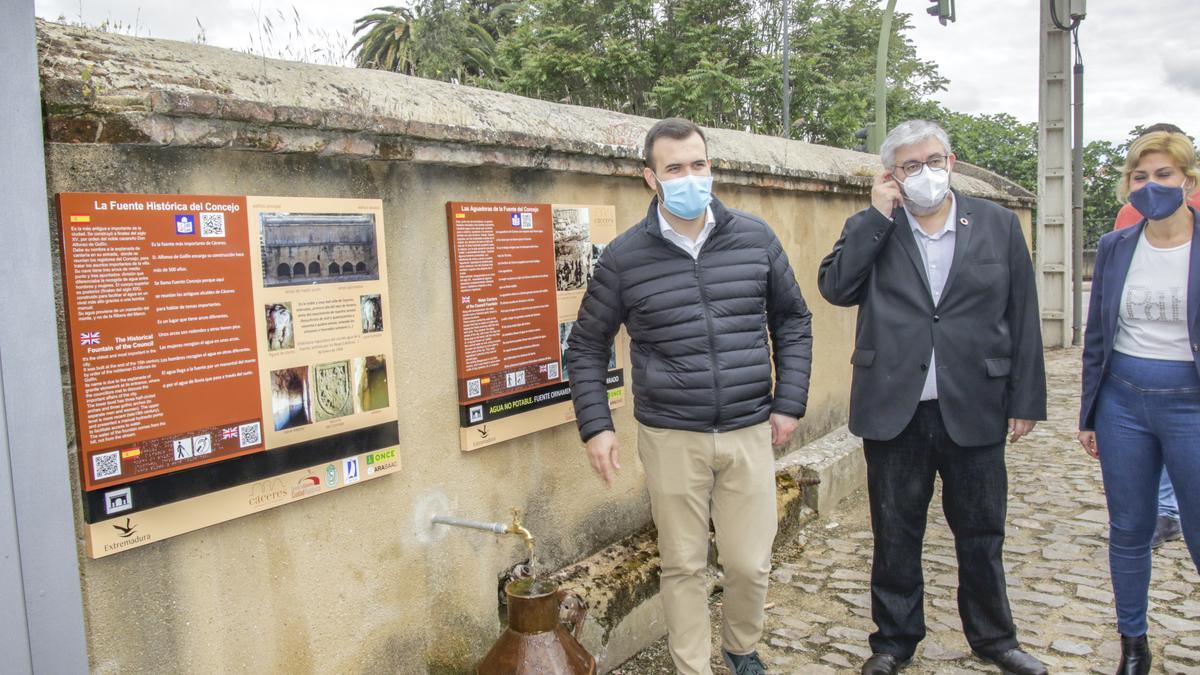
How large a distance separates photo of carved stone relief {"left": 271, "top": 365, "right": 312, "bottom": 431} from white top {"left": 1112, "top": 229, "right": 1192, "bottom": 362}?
2879 millimetres


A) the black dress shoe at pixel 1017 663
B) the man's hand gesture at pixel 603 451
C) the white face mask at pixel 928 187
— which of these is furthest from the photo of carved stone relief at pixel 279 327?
the black dress shoe at pixel 1017 663

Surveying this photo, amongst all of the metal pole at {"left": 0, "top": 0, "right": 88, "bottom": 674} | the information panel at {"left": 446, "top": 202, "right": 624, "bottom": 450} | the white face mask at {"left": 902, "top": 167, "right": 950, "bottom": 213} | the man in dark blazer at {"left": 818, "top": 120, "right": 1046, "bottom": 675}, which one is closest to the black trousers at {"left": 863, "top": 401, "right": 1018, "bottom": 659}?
the man in dark blazer at {"left": 818, "top": 120, "right": 1046, "bottom": 675}

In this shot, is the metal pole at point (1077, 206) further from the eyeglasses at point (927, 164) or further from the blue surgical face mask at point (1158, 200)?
the eyeglasses at point (927, 164)

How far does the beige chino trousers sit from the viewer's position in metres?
3.15

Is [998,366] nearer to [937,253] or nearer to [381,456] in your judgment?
[937,253]

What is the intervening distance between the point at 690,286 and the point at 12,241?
199cm

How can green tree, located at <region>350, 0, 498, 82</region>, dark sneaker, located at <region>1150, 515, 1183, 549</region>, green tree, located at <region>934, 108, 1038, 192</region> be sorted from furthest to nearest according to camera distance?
green tree, located at <region>350, 0, 498, 82</region> → green tree, located at <region>934, 108, 1038, 192</region> → dark sneaker, located at <region>1150, 515, 1183, 549</region>

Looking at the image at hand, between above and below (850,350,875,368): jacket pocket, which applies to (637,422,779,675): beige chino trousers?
below

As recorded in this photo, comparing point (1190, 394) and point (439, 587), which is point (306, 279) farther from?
point (1190, 394)

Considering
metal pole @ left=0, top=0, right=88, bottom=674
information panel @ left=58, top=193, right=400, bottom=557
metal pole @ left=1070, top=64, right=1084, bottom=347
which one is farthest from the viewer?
metal pole @ left=1070, top=64, right=1084, bottom=347

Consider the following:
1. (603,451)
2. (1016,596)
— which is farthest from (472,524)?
(1016,596)

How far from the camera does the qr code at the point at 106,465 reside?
2.04 meters

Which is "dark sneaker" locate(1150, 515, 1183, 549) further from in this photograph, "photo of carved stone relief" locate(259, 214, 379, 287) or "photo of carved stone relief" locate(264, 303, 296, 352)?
"photo of carved stone relief" locate(264, 303, 296, 352)

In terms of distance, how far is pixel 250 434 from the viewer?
7.83ft
